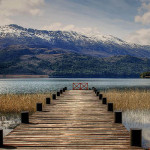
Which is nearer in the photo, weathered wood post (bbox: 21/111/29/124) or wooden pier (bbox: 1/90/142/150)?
wooden pier (bbox: 1/90/142/150)

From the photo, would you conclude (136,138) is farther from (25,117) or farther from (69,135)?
(25,117)

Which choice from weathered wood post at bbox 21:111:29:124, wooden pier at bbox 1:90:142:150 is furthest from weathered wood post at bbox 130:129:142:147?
weathered wood post at bbox 21:111:29:124

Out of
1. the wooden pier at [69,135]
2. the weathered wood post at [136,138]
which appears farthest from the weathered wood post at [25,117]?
the weathered wood post at [136,138]

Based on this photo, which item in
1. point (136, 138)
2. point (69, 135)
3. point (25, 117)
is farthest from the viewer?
point (25, 117)

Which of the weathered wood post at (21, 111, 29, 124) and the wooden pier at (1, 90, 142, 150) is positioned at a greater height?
the weathered wood post at (21, 111, 29, 124)

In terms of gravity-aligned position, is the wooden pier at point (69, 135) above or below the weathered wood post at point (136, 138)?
below

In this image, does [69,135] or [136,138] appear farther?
[69,135]

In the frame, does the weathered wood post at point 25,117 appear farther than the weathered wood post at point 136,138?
Yes

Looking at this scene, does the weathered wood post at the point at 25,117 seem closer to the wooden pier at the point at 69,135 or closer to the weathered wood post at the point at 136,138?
the wooden pier at the point at 69,135

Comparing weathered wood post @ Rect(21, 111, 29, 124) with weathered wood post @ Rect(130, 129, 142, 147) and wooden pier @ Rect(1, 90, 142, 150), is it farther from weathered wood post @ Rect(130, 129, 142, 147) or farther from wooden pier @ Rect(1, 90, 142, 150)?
weathered wood post @ Rect(130, 129, 142, 147)

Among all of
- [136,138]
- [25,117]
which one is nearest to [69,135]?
[136,138]

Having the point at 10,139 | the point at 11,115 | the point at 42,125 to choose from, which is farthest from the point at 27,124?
the point at 11,115

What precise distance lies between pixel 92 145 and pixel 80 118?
4551 millimetres

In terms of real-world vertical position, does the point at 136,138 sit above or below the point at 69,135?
above
